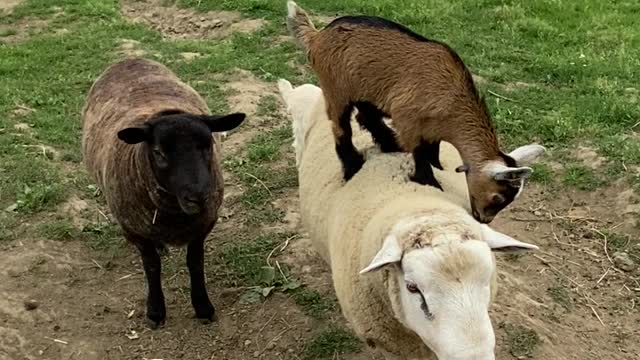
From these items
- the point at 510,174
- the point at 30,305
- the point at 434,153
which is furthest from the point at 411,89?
the point at 30,305

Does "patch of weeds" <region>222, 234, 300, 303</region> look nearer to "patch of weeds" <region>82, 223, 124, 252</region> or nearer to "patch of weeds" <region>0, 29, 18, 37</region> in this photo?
"patch of weeds" <region>82, 223, 124, 252</region>

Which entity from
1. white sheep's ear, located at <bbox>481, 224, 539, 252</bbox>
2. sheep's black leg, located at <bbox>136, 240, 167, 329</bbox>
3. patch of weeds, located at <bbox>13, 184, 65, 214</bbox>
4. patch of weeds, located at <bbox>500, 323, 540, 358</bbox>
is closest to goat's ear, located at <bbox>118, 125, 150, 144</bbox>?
sheep's black leg, located at <bbox>136, 240, 167, 329</bbox>

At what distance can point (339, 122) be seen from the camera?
15.8ft

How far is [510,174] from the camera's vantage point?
13.6 feet

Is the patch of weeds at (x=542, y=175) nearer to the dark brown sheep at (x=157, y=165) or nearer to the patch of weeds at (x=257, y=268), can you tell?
the patch of weeds at (x=257, y=268)

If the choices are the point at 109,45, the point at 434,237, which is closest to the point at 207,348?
the point at 434,237

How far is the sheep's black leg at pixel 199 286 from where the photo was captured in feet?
18.1

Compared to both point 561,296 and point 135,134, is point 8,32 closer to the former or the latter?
point 135,134

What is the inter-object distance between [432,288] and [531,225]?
10.4ft

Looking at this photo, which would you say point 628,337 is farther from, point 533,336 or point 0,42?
point 0,42

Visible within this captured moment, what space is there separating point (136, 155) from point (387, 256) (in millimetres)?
2220

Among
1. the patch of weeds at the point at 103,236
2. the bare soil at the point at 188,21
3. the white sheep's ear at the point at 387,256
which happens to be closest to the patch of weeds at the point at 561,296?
the white sheep's ear at the point at 387,256

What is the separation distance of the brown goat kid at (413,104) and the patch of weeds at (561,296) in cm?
137

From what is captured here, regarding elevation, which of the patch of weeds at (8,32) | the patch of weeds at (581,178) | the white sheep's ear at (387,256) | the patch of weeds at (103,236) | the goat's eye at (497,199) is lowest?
the patch of weeds at (8,32)
